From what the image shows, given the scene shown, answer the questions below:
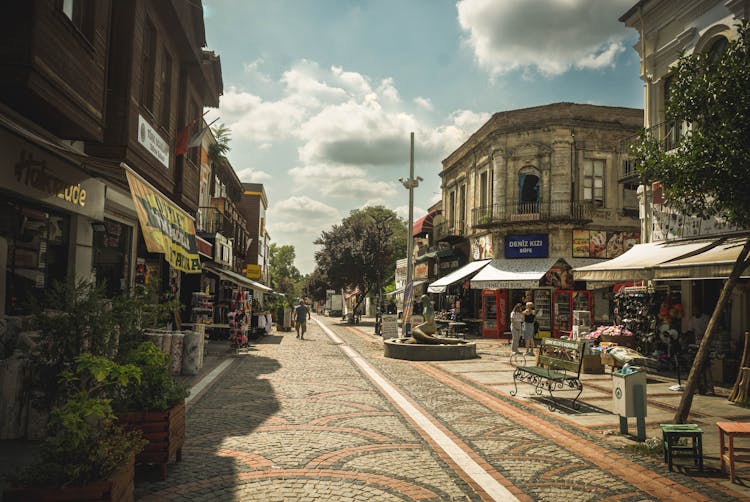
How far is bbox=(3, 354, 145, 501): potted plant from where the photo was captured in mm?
3299

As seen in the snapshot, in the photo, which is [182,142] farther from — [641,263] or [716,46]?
[716,46]

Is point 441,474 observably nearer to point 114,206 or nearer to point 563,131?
point 114,206

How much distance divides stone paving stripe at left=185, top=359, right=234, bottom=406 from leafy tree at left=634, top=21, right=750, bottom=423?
742 centimetres

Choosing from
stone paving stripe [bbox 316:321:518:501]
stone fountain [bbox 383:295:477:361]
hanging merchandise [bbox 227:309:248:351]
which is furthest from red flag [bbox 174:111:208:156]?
stone fountain [bbox 383:295:477:361]

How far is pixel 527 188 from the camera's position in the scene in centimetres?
2581

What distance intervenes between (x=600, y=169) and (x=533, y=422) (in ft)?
67.1

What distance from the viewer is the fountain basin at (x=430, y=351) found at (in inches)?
610

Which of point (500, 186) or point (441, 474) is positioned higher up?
point (500, 186)

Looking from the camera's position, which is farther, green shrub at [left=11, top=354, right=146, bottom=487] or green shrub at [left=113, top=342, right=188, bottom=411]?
green shrub at [left=113, top=342, right=188, bottom=411]

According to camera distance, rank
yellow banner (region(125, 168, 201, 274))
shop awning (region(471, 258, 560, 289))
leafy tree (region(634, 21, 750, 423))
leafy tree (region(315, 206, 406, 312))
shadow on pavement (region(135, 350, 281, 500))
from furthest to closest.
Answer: leafy tree (region(315, 206, 406, 312))
shop awning (region(471, 258, 560, 289))
yellow banner (region(125, 168, 201, 274))
leafy tree (region(634, 21, 750, 423))
shadow on pavement (region(135, 350, 281, 500))

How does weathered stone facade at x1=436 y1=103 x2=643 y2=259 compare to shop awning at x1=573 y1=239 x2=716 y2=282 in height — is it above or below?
above

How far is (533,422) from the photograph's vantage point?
300 inches

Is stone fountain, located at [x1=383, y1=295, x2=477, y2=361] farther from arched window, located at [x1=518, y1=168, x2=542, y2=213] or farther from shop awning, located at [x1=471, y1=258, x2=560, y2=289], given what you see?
arched window, located at [x1=518, y1=168, x2=542, y2=213]

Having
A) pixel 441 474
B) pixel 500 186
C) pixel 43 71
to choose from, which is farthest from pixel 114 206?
pixel 500 186
